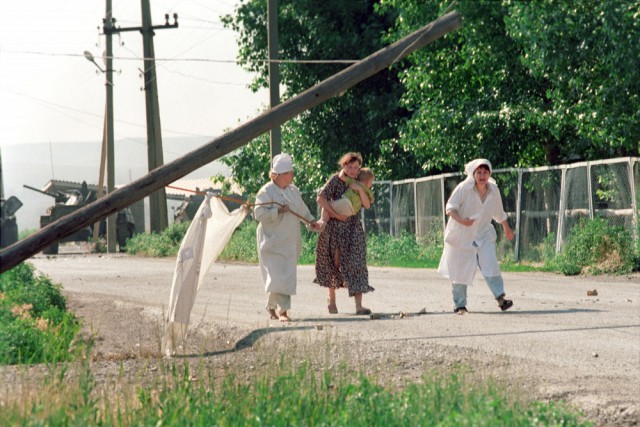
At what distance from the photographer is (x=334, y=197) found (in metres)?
12.4

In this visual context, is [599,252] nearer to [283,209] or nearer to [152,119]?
[283,209]

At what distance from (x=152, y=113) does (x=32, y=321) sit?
29.5 meters

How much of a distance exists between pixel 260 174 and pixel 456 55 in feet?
46.5

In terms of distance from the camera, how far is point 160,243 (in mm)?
37094

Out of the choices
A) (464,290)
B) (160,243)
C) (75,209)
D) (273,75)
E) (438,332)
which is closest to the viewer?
(438,332)

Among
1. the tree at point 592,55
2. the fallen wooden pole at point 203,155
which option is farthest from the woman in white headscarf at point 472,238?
the tree at point 592,55

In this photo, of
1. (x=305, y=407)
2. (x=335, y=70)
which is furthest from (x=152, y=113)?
(x=305, y=407)

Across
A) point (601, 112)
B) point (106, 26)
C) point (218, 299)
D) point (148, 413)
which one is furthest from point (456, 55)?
point (106, 26)

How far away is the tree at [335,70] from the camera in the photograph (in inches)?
1244

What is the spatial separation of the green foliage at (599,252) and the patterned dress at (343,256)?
293 inches

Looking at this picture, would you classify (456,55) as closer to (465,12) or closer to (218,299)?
(218,299)

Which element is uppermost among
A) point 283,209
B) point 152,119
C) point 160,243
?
point 152,119

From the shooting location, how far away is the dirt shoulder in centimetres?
802

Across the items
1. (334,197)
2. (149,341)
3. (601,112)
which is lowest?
(149,341)
